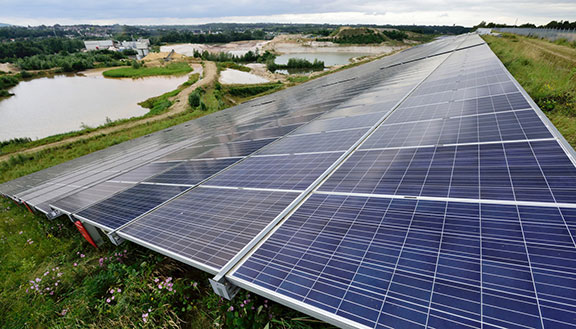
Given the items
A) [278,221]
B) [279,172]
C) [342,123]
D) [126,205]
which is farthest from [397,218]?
[126,205]

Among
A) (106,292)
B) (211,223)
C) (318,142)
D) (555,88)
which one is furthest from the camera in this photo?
(555,88)

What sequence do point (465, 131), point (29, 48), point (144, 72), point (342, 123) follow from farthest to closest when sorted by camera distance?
point (29, 48), point (144, 72), point (342, 123), point (465, 131)

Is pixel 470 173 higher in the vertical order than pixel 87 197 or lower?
higher

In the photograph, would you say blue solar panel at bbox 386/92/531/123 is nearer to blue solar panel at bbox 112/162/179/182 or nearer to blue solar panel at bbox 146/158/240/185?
blue solar panel at bbox 146/158/240/185

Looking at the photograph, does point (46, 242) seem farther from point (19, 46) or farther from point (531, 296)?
point (19, 46)

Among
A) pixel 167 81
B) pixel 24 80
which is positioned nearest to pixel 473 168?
pixel 167 81

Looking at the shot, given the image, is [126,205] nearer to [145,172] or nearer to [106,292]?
[106,292]

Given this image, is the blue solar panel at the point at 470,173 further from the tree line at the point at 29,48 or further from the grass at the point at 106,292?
the tree line at the point at 29,48
